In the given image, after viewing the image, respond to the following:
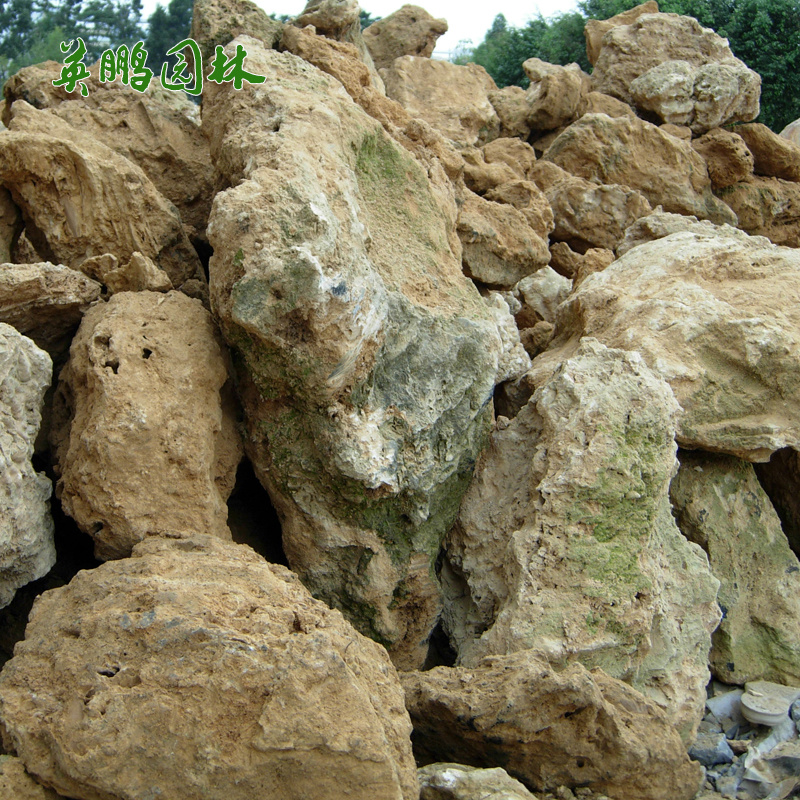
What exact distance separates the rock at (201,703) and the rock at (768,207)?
5412 millimetres

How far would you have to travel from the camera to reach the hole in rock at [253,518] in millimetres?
3168

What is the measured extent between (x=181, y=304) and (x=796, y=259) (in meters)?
2.70

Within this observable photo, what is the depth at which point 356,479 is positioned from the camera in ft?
9.21

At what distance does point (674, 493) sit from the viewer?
3.49 m

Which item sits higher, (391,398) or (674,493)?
(391,398)

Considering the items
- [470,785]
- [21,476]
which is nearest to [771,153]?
[470,785]

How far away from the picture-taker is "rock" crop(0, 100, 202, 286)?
11.1 feet

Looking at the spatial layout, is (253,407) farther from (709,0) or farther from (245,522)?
(709,0)

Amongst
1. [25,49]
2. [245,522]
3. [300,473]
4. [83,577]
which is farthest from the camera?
[25,49]

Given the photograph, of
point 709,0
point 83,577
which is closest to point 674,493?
point 83,577

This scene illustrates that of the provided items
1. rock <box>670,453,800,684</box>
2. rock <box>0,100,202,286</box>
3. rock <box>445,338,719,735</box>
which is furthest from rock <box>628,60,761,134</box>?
rock <box>0,100,202,286</box>

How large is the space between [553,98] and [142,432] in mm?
5048

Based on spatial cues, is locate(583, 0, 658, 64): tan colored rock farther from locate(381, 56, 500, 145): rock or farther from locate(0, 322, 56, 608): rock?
locate(0, 322, 56, 608): rock

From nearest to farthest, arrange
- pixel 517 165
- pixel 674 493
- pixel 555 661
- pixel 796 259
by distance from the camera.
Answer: pixel 555 661 < pixel 674 493 < pixel 796 259 < pixel 517 165
